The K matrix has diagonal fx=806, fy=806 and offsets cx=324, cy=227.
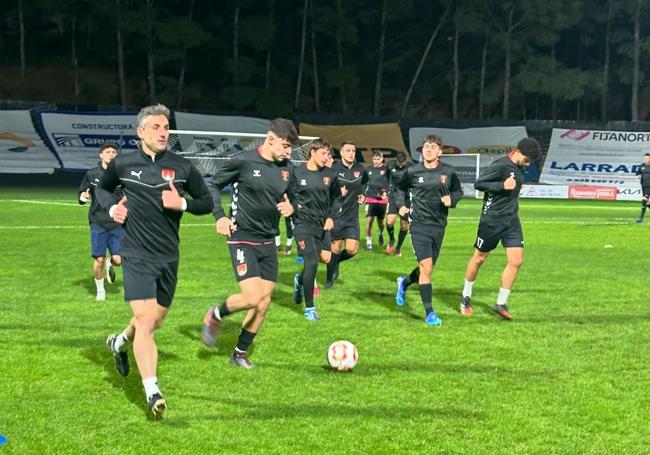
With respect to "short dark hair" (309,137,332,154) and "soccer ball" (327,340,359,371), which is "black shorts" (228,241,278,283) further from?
"short dark hair" (309,137,332,154)

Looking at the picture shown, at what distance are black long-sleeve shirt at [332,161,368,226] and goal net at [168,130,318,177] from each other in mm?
13617

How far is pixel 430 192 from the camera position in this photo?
34.8ft

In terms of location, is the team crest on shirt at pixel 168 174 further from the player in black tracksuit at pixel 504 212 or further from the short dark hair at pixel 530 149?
the short dark hair at pixel 530 149

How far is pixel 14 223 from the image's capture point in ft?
73.6

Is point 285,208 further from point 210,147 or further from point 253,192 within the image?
point 210,147

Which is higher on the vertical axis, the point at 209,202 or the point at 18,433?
the point at 209,202

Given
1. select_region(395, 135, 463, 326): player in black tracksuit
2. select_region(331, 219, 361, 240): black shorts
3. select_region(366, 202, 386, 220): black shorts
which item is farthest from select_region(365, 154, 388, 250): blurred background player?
select_region(395, 135, 463, 326): player in black tracksuit

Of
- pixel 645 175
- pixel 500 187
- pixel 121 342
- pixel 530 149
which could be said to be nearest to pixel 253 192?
pixel 121 342

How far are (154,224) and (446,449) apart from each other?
2831 millimetres

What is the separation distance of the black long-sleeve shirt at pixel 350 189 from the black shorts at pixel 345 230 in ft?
0.06

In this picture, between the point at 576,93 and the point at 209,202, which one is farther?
the point at 576,93

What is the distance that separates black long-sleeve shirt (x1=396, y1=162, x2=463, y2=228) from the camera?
415 inches

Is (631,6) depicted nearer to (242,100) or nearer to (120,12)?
(242,100)

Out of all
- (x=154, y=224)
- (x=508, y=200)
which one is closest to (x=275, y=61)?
(x=508, y=200)
